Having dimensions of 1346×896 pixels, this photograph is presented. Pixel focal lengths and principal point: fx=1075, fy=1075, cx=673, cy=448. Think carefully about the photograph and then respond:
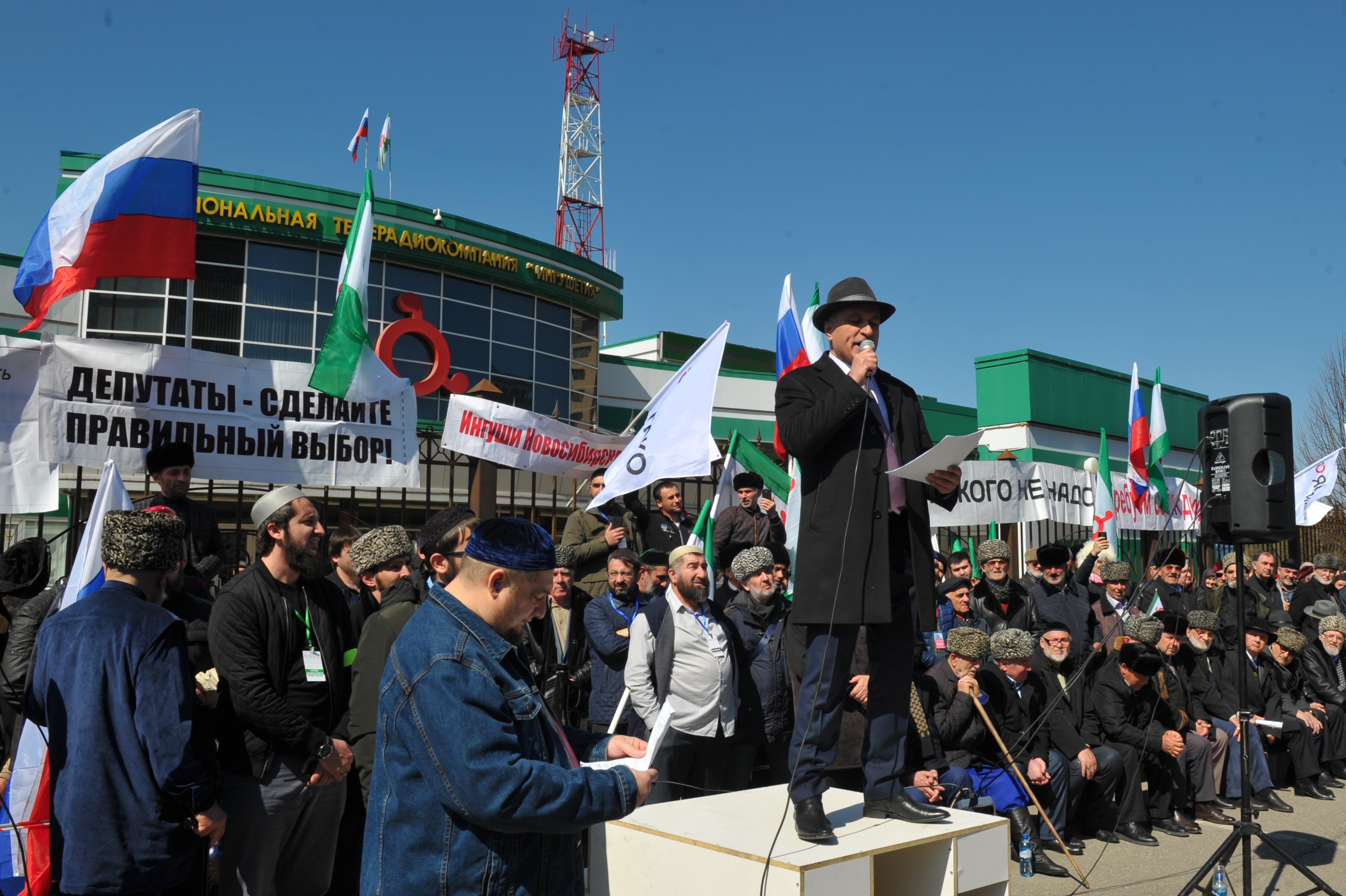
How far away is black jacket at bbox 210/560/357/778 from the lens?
13.3 ft

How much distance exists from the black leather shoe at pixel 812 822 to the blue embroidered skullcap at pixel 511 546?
1.78 meters

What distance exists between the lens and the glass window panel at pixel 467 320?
23219 millimetres

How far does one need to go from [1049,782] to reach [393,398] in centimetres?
557

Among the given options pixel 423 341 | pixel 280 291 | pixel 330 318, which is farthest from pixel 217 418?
pixel 423 341

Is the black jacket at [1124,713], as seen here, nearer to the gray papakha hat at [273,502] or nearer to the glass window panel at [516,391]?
the gray papakha hat at [273,502]

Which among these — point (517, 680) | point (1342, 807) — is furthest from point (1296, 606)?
point (517, 680)

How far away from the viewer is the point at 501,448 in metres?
9.20

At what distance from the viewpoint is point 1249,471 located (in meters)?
5.47

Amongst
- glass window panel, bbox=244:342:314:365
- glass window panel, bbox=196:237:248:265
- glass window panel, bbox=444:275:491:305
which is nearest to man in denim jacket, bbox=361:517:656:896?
glass window panel, bbox=244:342:314:365

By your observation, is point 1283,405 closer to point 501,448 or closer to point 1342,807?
point 1342,807

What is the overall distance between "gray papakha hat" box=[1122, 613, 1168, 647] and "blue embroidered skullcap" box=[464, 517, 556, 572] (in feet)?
22.0

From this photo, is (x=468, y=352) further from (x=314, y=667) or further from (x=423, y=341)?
(x=314, y=667)

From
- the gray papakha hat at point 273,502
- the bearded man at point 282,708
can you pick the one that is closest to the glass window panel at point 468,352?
the gray papakha hat at point 273,502

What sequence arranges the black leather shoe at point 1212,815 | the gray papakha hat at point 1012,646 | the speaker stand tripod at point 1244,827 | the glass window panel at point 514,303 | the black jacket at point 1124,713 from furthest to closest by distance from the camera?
the glass window panel at point 514,303
the black leather shoe at point 1212,815
the black jacket at point 1124,713
the gray papakha hat at point 1012,646
the speaker stand tripod at point 1244,827
